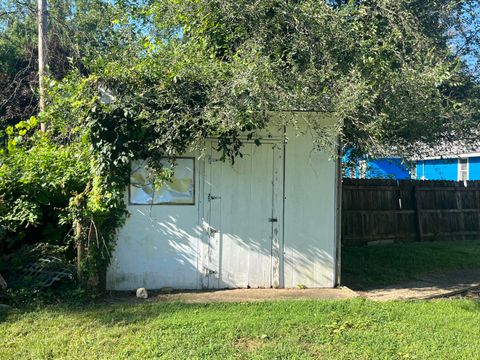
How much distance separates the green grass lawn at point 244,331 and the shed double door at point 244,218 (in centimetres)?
101

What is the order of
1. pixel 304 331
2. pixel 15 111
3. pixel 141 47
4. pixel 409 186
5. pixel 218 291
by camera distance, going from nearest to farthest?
pixel 304 331, pixel 218 291, pixel 141 47, pixel 409 186, pixel 15 111

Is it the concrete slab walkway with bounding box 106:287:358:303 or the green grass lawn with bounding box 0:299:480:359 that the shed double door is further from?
the green grass lawn with bounding box 0:299:480:359

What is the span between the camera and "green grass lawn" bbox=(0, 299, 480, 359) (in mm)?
4812

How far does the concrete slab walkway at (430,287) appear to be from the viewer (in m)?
7.14

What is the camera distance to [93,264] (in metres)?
6.45

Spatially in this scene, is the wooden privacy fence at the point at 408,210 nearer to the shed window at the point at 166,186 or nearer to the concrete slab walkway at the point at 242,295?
the concrete slab walkway at the point at 242,295

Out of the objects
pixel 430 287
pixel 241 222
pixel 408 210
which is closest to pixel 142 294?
pixel 241 222

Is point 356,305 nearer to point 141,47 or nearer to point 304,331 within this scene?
point 304,331

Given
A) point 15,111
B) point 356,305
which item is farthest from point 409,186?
point 15,111

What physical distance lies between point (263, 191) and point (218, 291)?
5.39 ft

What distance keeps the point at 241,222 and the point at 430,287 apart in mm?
3286

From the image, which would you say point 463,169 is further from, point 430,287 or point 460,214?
point 430,287

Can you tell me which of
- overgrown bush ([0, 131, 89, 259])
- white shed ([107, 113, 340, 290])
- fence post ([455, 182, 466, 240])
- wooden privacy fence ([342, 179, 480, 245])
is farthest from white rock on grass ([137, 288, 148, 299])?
fence post ([455, 182, 466, 240])

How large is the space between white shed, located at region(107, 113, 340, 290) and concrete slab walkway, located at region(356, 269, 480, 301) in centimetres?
78
